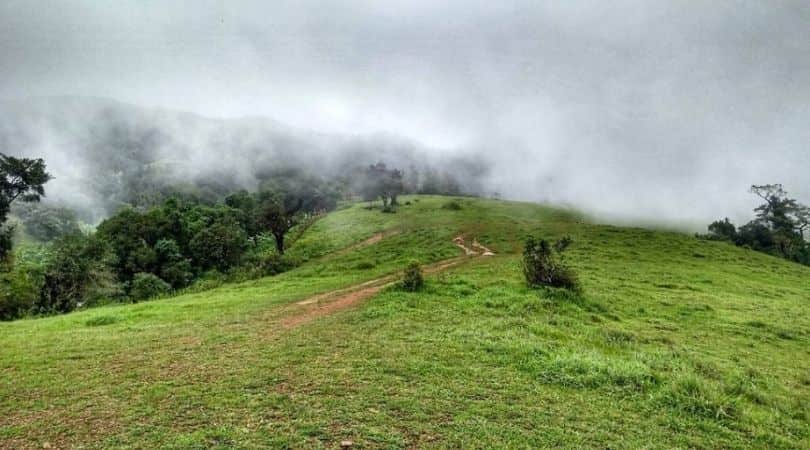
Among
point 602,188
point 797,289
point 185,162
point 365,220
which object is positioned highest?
point 185,162

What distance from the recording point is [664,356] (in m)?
14.4

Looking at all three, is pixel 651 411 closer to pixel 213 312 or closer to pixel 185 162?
pixel 213 312

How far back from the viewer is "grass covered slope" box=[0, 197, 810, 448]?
8469 millimetres

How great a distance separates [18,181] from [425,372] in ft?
154

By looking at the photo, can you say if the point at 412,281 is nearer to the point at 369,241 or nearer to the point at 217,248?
the point at 369,241

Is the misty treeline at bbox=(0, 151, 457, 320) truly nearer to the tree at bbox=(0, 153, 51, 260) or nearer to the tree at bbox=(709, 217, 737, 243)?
the tree at bbox=(0, 153, 51, 260)

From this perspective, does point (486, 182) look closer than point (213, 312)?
No


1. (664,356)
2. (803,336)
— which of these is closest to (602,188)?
(803,336)

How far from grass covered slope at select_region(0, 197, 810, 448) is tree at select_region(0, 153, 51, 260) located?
27323 millimetres

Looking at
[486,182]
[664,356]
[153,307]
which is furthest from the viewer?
[486,182]

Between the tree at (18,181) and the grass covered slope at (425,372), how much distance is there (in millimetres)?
27323

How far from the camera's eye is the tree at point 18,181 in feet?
127

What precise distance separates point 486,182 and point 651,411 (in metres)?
129

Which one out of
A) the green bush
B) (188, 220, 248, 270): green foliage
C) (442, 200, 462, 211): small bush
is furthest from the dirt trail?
(442, 200, 462, 211): small bush
